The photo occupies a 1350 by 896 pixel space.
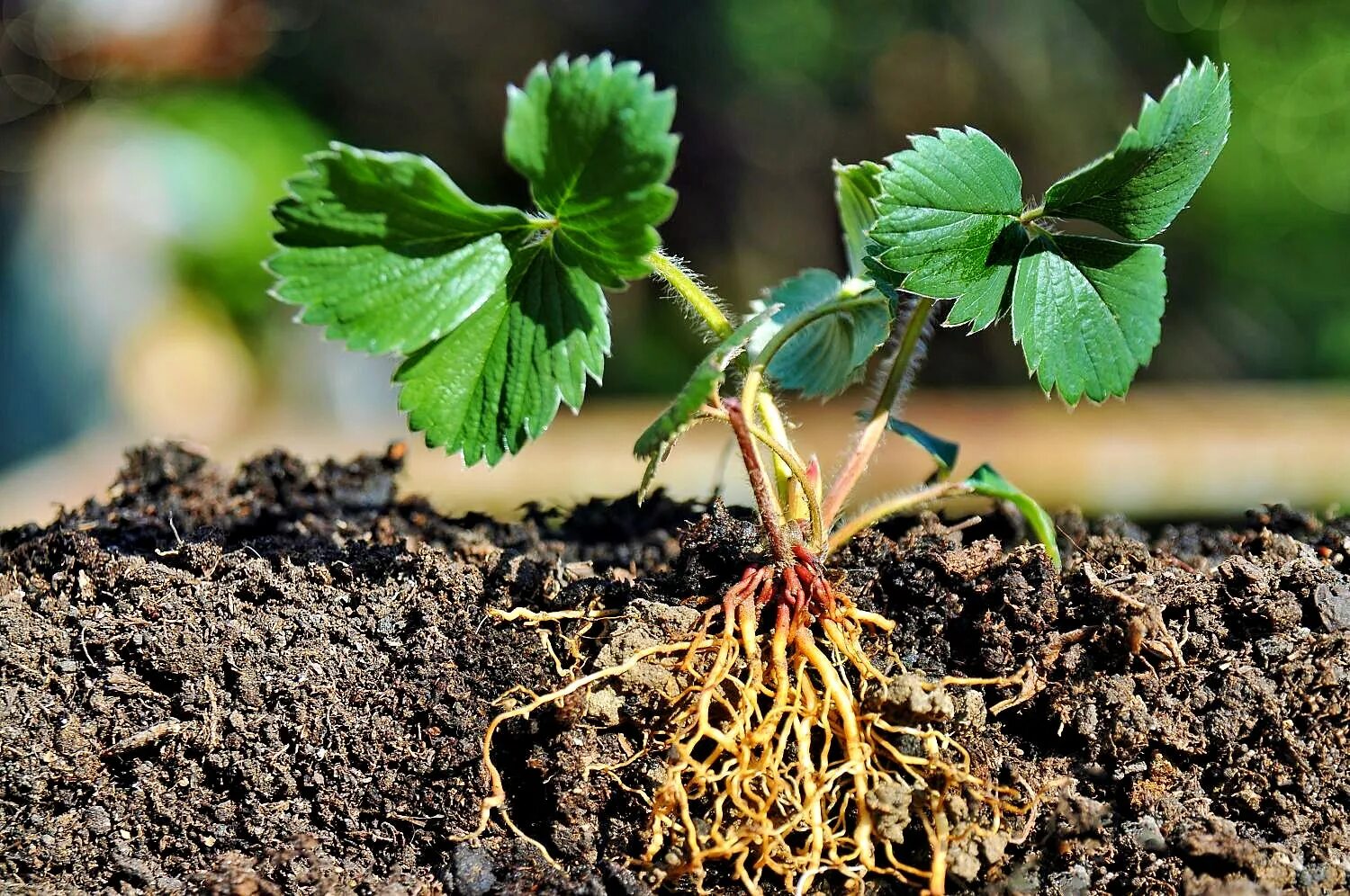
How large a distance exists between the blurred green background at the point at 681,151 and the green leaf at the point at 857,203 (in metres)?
3.21

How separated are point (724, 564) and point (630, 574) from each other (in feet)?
0.45

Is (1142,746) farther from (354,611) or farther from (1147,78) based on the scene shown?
(1147,78)

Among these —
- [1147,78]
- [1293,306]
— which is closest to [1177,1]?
[1147,78]

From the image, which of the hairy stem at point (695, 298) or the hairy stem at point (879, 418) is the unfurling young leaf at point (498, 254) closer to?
the hairy stem at point (695, 298)

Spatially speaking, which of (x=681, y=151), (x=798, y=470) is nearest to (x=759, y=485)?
(x=798, y=470)

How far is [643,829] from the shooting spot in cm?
72

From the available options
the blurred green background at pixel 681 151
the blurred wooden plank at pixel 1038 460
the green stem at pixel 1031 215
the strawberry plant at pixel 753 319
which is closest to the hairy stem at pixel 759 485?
the strawberry plant at pixel 753 319

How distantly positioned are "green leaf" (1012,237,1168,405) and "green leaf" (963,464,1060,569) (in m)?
0.07

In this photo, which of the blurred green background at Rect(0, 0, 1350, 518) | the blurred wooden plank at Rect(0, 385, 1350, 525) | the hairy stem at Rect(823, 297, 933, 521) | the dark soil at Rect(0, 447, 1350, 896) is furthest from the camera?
the blurred green background at Rect(0, 0, 1350, 518)

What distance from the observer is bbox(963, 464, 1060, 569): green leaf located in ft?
2.49

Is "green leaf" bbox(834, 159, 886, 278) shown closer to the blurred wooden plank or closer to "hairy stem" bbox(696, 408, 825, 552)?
"hairy stem" bbox(696, 408, 825, 552)

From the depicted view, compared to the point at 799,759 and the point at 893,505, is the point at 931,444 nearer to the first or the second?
the point at 893,505

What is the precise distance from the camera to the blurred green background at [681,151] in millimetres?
3889

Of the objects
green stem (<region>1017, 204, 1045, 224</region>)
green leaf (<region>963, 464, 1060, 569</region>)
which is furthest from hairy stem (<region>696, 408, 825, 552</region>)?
green stem (<region>1017, 204, 1045, 224</region>)
